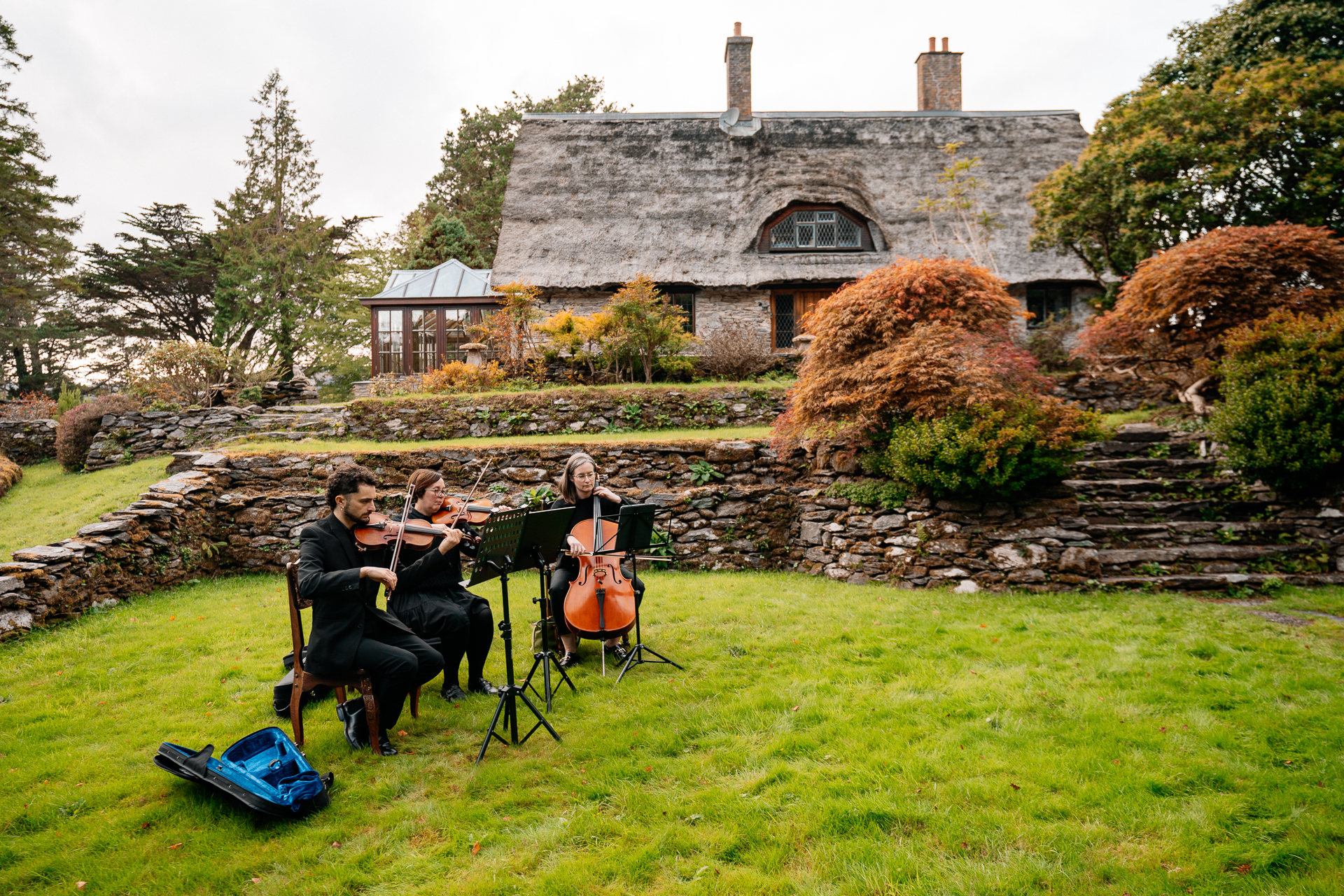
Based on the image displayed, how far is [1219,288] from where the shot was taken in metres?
8.21

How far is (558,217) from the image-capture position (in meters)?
16.8

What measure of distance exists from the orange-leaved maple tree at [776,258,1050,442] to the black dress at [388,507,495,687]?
179 inches

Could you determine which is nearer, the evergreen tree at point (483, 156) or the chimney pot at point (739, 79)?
the chimney pot at point (739, 79)

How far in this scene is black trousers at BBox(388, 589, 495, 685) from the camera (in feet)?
14.6

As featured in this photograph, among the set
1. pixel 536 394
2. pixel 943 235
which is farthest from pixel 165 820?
pixel 943 235

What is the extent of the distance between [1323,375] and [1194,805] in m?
5.71

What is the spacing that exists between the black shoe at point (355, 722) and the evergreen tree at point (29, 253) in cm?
1969

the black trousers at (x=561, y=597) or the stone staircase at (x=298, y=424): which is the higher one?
the stone staircase at (x=298, y=424)

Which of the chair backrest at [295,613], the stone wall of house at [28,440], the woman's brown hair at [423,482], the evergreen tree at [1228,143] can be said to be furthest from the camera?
the stone wall of house at [28,440]

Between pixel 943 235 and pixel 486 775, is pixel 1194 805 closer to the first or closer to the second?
pixel 486 775

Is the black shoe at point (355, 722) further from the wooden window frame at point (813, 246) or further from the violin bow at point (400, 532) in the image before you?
the wooden window frame at point (813, 246)

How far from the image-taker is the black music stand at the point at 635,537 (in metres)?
4.83

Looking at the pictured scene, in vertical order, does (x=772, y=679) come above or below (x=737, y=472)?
below

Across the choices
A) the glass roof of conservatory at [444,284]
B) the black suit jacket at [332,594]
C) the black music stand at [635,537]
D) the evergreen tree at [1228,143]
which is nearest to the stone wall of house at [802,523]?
the black music stand at [635,537]
